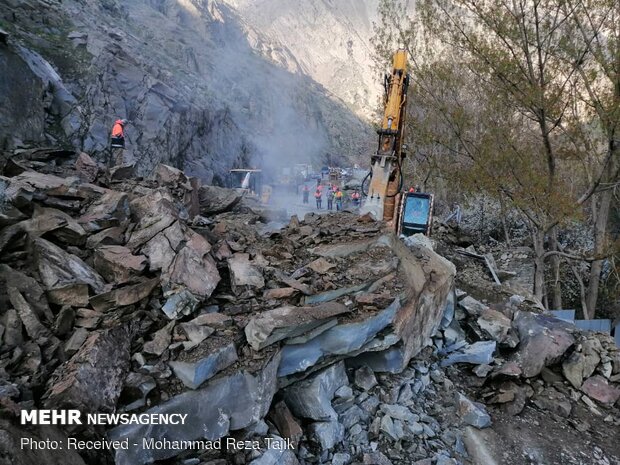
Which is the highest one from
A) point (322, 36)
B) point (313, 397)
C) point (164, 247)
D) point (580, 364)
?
point (322, 36)

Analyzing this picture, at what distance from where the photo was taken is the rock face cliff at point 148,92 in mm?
11125

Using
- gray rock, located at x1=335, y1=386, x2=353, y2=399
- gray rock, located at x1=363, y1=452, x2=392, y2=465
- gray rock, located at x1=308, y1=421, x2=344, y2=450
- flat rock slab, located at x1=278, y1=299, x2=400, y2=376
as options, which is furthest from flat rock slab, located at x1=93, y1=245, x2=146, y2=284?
gray rock, located at x1=363, y1=452, x2=392, y2=465

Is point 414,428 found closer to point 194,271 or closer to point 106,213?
point 194,271

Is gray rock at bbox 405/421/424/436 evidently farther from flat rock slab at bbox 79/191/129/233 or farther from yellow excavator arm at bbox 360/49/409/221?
yellow excavator arm at bbox 360/49/409/221

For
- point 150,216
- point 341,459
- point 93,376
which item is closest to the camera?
point 93,376

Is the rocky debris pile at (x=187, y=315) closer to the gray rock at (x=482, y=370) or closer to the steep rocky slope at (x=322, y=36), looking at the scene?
the gray rock at (x=482, y=370)

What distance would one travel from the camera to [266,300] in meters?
4.17

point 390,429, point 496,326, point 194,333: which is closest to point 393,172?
point 496,326

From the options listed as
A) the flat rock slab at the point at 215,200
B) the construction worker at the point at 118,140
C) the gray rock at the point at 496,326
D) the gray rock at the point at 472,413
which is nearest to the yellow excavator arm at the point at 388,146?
the flat rock slab at the point at 215,200

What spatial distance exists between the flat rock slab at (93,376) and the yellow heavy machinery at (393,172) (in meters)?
5.42

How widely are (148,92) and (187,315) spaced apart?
Result: 19442 millimetres

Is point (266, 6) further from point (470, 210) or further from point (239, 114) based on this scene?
point (470, 210)

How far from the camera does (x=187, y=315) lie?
3.79 m

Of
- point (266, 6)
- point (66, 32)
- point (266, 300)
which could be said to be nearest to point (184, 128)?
point (66, 32)
